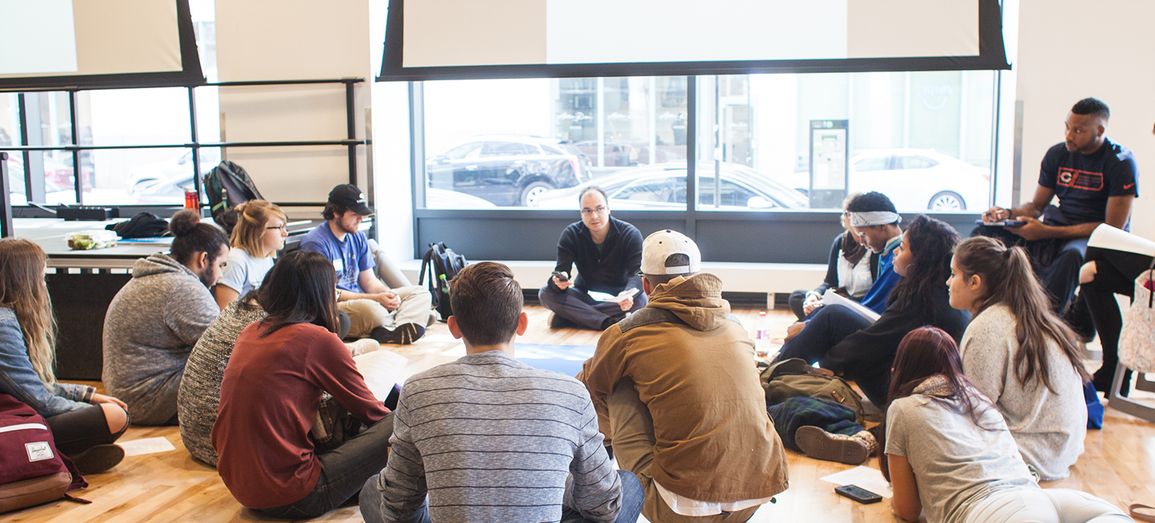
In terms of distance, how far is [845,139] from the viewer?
22.3 ft

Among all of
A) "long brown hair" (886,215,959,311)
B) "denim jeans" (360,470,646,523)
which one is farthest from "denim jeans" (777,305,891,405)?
"denim jeans" (360,470,646,523)

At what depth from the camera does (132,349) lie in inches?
127

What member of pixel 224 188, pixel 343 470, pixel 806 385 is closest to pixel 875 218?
pixel 806 385

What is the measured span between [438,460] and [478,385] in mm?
161

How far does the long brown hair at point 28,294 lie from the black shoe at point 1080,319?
4.93 m

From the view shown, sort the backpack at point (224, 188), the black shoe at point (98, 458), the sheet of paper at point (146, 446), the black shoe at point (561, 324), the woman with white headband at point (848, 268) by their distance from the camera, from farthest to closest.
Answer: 1. the backpack at point (224, 188)
2. the black shoe at point (561, 324)
3. the woman with white headband at point (848, 268)
4. the sheet of paper at point (146, 446)
5. the black shoe at point (98, 458)

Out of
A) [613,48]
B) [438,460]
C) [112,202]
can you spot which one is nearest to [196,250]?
[438,460]

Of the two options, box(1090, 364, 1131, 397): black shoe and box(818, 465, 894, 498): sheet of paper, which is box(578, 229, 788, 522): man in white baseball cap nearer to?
box(818, 465, 894, 498): sheet of paper

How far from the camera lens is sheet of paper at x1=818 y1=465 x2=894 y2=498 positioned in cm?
271

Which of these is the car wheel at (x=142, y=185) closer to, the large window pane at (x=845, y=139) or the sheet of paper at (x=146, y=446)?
the sheet of paper at (x=146, y=446)

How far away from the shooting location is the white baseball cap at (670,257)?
2.34 metres

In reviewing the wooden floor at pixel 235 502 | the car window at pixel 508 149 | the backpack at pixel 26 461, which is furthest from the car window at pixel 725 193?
the backpack at pixel 26 461

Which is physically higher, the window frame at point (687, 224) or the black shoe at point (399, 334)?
the window frame at point (687, 224)

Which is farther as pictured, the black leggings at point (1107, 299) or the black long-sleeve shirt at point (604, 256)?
the black long-sleeve shirt at point (604, 256)
